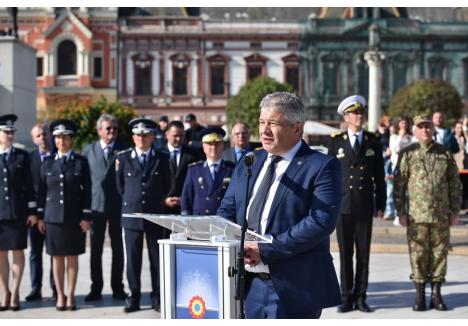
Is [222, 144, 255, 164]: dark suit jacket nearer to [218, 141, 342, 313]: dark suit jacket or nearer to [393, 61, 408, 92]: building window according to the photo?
[218, 141, 342, 313]: dark suit jacket

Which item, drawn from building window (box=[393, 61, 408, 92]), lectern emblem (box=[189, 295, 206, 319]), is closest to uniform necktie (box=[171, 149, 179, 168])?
lectern emblem (box=[189, 295, 206, 319])

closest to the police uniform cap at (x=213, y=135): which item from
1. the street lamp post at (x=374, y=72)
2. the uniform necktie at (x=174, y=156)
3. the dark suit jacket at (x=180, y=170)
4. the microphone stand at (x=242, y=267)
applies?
the dark suit jacket at (x=180, y=170)

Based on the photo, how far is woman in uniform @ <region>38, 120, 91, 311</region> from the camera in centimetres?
980

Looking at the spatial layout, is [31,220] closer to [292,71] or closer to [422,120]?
[422,120]

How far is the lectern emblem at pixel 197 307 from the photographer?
5090 millimetres

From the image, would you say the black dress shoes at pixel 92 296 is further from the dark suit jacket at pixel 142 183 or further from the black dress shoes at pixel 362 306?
the black dress shoes at pixel 362 306

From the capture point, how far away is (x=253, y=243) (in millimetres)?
4844

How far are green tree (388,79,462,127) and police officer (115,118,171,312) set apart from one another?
4400 cm

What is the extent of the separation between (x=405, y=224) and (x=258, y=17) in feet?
183

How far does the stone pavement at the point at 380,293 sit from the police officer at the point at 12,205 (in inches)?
15.2

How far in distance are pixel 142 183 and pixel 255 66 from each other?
53.4 metres

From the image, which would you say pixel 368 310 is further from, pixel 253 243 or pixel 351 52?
pixel 351 52

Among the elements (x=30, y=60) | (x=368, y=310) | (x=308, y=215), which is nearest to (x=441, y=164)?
(x=368, y=310)

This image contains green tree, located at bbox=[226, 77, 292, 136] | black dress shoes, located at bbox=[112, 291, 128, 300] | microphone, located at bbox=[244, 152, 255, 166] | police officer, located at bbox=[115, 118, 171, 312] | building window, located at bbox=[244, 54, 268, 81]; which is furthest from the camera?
building window, located at bbox=[244, 54, 268, 81]
